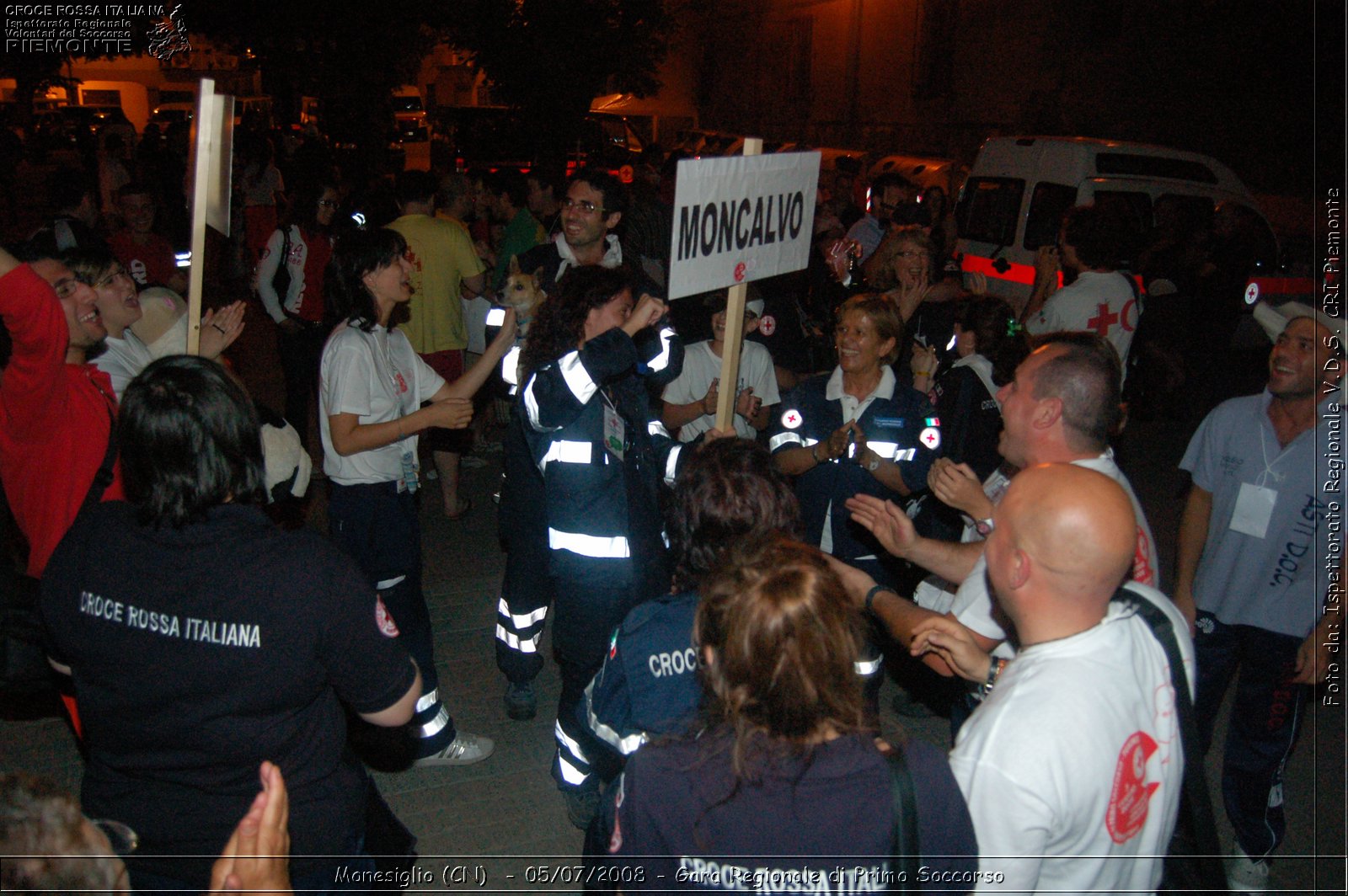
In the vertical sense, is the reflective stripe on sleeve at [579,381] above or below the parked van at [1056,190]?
below

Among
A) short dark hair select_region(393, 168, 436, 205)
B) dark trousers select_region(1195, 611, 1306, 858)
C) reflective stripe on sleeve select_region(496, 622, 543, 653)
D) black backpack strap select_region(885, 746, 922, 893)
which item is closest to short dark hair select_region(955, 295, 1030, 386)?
dark trousers select_region(1195, 611, 1306, 858)

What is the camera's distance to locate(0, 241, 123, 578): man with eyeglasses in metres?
2.91

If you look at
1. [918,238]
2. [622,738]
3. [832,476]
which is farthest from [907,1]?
[622,738]

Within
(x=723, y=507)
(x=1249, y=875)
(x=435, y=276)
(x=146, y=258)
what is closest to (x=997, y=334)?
(x=1249, y=875)

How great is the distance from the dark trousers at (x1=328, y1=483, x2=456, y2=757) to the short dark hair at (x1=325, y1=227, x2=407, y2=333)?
0.76 metres

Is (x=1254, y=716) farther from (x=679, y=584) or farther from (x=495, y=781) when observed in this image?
(x=495, y=781)

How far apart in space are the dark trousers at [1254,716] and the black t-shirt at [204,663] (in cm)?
326

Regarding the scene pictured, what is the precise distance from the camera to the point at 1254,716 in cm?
366

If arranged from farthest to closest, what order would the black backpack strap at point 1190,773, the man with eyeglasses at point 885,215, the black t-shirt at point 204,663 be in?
the man with eyeglasses at point 885,215 → the black backpack strap at point 1190,773 → the black t-shirt at point 204,663

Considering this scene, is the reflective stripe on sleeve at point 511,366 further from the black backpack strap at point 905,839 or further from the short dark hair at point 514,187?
the short dark hair at point 514,187

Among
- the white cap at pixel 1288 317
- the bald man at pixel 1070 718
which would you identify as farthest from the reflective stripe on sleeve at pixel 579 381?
the white cap at pixel 1288 317

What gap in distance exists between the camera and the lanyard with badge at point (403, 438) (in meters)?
4.25

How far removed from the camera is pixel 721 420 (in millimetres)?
3381

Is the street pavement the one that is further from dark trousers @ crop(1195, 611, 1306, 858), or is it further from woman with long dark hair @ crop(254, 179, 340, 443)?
woman with long dark hair @ crop(254, 179, 340, 443)
